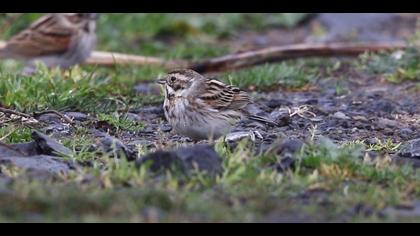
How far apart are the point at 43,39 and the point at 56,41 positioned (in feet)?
0.93

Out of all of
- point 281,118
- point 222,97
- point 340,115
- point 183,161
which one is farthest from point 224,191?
point 340,115

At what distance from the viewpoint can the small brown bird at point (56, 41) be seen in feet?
43.1

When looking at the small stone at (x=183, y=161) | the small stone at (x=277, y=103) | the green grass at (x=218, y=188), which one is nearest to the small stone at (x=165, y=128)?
the green grass at (x=218, y=188)

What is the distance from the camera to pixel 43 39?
544 inches

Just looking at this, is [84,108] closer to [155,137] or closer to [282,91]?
[155,137]

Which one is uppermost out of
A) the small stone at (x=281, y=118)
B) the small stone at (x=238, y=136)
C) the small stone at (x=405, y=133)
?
the small stone at (x=238, y=136)

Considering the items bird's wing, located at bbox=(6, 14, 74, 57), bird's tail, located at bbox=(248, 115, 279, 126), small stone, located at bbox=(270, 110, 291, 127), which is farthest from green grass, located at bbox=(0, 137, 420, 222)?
bird's wing, located at bbox=(6, 14, 74, 57)

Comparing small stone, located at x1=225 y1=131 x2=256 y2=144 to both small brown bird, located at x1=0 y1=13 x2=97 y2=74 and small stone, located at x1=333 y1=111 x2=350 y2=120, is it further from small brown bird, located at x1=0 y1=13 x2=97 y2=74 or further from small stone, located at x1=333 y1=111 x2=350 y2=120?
small brown bird, located at x1=0 y1=13 x2=97 y2=74

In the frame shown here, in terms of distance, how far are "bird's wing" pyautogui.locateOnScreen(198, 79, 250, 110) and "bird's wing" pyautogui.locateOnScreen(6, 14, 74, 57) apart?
5.11 metres

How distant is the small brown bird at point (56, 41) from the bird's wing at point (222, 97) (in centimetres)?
464

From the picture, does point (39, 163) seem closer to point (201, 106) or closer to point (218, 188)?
point (218, 188)

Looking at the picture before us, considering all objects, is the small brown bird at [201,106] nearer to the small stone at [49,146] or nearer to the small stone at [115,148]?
the small stone at [115,148]
